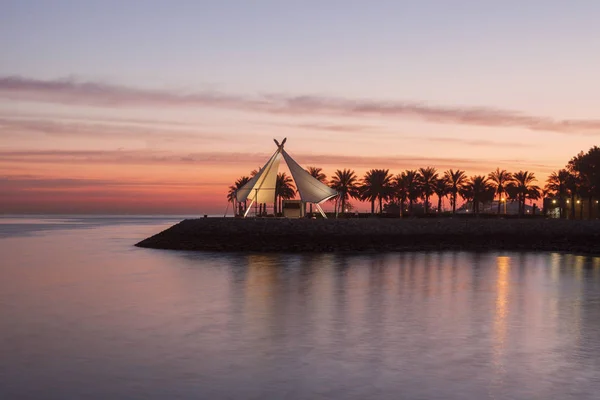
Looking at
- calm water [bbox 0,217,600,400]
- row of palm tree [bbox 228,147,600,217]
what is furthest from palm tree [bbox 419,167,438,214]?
calm water [bbox 0,217,600,400]

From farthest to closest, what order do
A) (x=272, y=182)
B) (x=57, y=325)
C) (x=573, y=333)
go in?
1. (x=272, y=182)
2. (x=57, y=325)
3. (x=573, y=333)

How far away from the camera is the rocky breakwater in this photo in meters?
72.1

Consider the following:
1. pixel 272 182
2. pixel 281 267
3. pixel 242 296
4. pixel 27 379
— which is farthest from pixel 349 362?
pixel 272 182

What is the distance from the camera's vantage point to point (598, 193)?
114 metres

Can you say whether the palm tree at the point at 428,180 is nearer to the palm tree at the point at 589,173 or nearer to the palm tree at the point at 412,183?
the palm tree at the point at 412,183

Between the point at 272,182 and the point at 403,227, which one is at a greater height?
the point at 272,182

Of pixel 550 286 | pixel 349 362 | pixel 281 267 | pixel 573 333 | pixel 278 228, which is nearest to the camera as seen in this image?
pixel 349 362

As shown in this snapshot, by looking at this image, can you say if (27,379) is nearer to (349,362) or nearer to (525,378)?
(349,362)

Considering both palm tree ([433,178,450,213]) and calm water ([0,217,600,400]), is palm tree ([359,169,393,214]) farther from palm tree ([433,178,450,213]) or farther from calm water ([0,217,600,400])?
calm water ([0,217,600,400])

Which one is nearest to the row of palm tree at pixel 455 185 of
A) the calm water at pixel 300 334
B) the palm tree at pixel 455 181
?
the palm tree at pixel 455 181

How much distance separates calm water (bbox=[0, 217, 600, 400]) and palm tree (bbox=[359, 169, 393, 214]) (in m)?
69.7

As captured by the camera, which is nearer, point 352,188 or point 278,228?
point 278,228

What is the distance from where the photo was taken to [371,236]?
246 feet

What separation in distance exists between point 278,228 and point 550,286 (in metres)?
38.5
